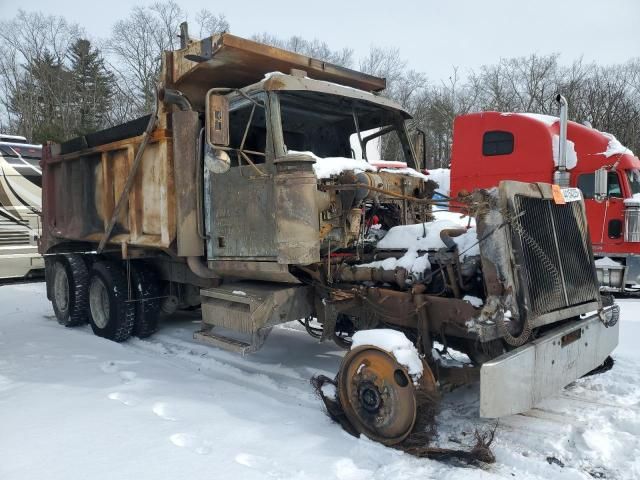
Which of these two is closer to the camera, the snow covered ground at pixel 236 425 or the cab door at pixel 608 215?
the snow covered ground at pixel 236 425

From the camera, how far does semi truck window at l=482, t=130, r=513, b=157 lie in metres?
10.4

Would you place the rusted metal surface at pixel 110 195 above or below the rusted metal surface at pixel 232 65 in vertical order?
below

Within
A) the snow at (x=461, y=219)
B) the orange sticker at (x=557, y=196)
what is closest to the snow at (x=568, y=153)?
the snow at (x=461, y=219)

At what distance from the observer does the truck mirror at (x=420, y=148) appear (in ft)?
19.8

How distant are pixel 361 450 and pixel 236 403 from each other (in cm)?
124

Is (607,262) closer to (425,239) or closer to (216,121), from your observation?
(425,239)

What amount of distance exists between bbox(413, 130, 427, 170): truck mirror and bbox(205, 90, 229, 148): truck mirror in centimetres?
247

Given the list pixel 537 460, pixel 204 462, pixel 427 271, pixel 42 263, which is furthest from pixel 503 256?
pixel 42 263

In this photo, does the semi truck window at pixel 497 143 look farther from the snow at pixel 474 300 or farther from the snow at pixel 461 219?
the snow at pixel 474 300

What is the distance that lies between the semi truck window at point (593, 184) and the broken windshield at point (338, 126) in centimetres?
549

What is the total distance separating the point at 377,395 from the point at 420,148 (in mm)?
3242

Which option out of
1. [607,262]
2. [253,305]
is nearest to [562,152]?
[607,262]

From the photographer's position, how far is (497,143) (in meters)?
10.6

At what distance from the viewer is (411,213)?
17.4 ft
